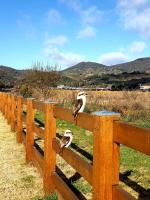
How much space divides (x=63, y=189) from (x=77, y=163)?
0.74 m

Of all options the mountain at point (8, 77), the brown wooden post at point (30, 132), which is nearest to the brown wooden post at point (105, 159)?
the brown wooden post at point (30, 132)

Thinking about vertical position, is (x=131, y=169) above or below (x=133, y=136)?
below

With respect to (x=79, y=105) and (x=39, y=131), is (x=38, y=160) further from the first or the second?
(x=79, y=105)

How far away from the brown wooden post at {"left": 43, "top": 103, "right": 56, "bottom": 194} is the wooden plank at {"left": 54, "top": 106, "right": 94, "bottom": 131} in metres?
0.26

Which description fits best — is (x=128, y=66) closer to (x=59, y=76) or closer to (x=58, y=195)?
(x=59, y=76)

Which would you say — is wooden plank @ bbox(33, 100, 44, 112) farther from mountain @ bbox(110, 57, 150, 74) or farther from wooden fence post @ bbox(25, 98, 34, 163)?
mountain @ bbox(110, 57, 150, 74)

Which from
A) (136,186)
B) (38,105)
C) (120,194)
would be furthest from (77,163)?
(38,105)

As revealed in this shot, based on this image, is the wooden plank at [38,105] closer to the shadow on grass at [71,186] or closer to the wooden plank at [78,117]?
the wooden plank at [78,117]

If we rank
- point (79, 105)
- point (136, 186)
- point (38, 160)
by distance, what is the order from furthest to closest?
point (38, 160)
point (136, 186)
point (79, 105)

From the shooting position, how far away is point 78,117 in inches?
190

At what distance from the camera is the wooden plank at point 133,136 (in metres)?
3.08

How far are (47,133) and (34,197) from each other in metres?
0.99

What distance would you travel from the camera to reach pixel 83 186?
6.77m

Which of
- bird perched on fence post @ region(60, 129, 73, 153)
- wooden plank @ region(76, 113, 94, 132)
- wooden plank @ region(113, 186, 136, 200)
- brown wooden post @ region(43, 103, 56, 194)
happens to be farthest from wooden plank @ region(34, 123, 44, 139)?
wooden plank @ region(113, 186, 136, 200)
